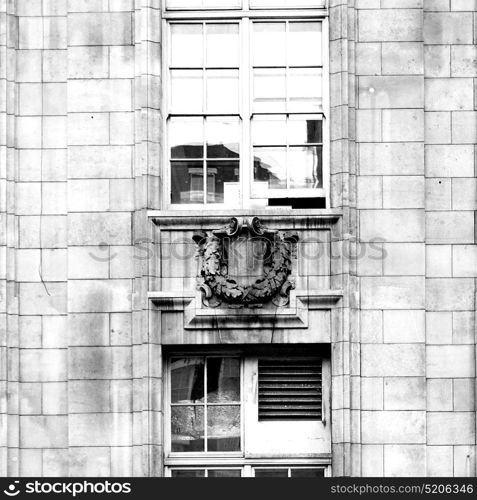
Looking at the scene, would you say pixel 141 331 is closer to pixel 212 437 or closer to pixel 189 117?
pixel 212 437

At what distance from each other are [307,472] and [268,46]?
Answer: 5319 mm

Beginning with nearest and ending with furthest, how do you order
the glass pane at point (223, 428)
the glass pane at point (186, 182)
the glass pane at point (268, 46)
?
the glass pane at point (223, 428) → the glass pane at point (186, 182) → the glass pane at point (268, 46)

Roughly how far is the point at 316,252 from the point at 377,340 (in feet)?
4.25

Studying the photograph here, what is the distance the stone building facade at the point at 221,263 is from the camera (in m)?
16.2

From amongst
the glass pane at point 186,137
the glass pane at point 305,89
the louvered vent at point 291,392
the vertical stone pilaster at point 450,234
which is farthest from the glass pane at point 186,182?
the vertical stone pilaster at point 450,234

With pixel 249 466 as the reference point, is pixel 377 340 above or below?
above

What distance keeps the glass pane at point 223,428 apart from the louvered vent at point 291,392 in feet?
1.06

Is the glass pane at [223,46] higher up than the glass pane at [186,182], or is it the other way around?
the glass pane at [223,46]

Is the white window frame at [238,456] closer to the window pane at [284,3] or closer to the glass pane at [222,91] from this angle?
the glass pane at [222,91]

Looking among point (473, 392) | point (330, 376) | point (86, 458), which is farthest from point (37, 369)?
point (473, 392)

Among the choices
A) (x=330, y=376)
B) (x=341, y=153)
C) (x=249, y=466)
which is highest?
(x=341, y=153)

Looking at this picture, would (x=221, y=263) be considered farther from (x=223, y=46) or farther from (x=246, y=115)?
(x=223, y=46)

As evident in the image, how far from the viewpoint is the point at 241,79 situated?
17016 millimetres

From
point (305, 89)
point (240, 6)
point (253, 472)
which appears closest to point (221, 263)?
point (305, 89)
